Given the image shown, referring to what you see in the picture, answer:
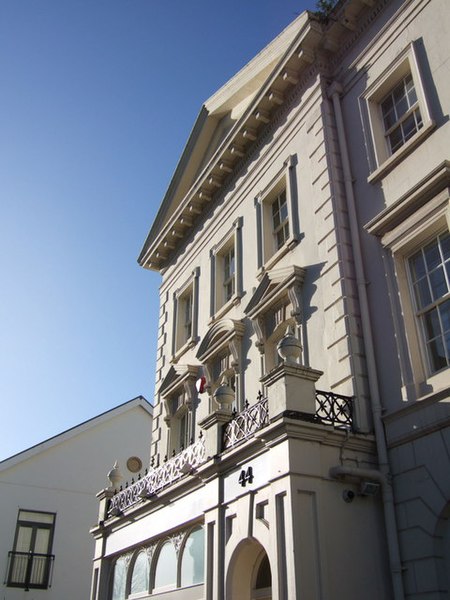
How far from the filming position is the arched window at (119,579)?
16875 millimetres

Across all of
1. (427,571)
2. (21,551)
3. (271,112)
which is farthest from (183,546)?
(21,551)

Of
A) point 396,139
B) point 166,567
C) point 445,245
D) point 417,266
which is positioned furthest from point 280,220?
point 166,567

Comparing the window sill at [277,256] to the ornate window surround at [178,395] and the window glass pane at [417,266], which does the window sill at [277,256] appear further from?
the ornate window surround at [178,395]

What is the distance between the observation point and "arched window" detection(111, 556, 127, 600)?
16875 mm

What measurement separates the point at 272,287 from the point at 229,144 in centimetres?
594

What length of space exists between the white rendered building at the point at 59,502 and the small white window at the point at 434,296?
20518 mm

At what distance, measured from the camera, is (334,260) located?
1356 centimetres

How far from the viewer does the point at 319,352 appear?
13.5 meters

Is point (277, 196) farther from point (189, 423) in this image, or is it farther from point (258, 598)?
point (258, 598)

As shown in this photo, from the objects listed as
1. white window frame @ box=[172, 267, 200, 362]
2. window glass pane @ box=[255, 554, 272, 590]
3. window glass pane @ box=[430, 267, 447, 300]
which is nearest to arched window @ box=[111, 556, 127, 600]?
window glass pane @ box=[255, 554, 272, 590]

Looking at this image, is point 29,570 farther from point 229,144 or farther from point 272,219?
point 229,144

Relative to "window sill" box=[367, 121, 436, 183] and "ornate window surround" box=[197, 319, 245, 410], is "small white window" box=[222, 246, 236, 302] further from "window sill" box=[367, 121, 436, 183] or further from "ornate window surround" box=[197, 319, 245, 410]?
"window sill" box=[367, 121, 436, 183]

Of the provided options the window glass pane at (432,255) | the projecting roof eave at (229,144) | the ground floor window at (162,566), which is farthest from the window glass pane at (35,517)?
the window glass pane at (432,255)

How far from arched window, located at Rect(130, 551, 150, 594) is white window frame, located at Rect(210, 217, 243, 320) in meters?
6.65
